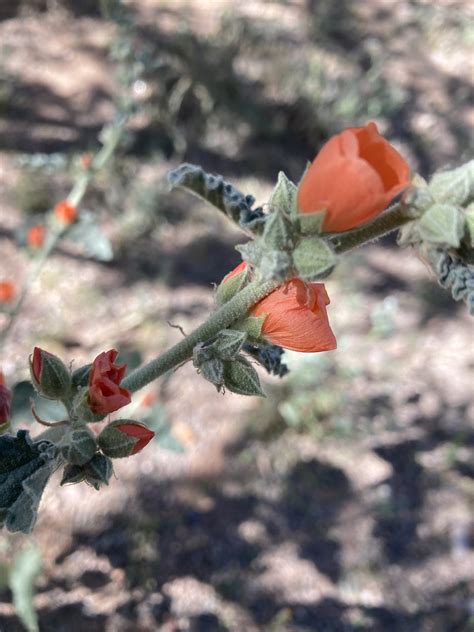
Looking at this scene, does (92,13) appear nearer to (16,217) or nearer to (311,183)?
(16,217)

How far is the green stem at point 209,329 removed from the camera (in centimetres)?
101

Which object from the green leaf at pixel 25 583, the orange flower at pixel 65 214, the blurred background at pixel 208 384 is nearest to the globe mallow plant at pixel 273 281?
the blurred background at pixel 208 384

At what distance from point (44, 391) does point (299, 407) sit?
2.22 metres

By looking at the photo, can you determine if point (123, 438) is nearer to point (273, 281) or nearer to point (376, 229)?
point (273, 281)

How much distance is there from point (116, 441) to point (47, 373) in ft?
0.59

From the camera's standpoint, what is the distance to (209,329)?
3.43ft

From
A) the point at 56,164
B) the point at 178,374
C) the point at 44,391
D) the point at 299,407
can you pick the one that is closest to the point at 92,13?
the point at 56,164

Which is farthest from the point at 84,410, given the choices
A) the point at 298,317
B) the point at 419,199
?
the point at 419,199

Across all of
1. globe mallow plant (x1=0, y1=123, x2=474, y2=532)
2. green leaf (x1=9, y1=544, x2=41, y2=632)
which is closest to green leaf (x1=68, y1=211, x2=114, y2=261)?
green leaf (x1=9, y1=544, x2=41, y2=632)

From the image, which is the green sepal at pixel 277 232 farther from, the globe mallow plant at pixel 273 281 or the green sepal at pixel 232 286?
the green sepal at pixel 232 286

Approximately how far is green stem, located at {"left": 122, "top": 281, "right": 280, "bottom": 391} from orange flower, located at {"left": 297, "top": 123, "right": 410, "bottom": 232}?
183 millimetres

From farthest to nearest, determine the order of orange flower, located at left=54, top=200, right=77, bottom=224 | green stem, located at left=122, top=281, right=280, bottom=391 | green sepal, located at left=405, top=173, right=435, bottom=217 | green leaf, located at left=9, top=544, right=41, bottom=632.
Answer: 1. orange flower, located at left=54, top=200, right=77, bottom=224
2. green leaf, located at left=9, top=544, right=41, bottom=632
3. green stem, located at left=122, top=281, right=280, bottom=391
4. green sepal, located at left=405, top=173, right=435, bottom=217

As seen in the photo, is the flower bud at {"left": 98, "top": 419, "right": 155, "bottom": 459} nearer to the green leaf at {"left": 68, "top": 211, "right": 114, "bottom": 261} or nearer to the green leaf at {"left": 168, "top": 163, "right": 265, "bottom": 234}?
the green leaf at {"left": 168, "top": 163, "right": 265, "bottom": 234}

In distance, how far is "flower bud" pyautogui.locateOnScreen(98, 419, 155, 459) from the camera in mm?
1076
